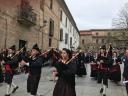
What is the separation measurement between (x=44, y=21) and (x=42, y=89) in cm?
1622

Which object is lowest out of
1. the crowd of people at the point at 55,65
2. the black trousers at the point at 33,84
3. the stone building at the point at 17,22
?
the black trousers at the point at 33,84

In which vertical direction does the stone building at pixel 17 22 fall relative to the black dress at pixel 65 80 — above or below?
above

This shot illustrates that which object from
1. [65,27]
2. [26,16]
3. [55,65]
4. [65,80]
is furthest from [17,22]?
[65,27]

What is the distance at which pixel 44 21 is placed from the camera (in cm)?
2798

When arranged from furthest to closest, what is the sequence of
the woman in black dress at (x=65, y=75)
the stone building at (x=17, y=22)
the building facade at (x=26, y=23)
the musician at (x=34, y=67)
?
the building facade at (x=26, y=23)
the stone building at (x=17, y=22)
the musician at (x=34, y=67)
the woman in black dress at (x=65, y=75)

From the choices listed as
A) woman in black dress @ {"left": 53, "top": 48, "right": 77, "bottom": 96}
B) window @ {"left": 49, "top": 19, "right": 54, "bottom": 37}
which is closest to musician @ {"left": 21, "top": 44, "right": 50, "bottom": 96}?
woman in black dress @ {"left": 53, "top": 48, "right": 77, "bottom": 96}

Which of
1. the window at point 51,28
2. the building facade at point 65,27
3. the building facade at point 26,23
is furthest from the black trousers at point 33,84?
the building facade at point 65,27

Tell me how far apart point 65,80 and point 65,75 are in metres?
0.13

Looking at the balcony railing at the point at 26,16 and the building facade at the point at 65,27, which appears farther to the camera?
the building facade at the point at 65,27

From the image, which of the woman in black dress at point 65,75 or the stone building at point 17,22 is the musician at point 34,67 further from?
the stone building at point 17,22

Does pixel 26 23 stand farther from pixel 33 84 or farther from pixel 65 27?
pixel 65 27

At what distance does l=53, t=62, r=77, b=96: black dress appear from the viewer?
669cm

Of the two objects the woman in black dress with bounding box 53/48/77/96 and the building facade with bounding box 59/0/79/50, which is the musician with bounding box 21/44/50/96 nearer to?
the woman in black dress with bounding box 53/48/77/96

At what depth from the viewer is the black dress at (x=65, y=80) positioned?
669cm
